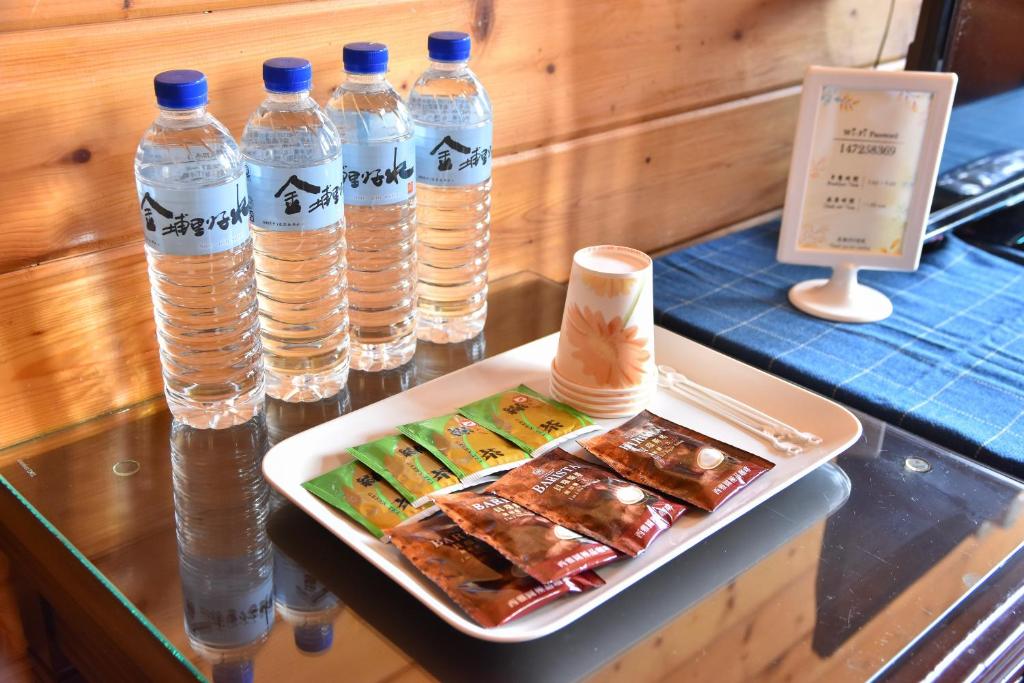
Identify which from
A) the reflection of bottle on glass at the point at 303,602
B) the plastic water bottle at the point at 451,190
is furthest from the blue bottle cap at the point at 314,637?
the plastic water bottle at the point at 451,190

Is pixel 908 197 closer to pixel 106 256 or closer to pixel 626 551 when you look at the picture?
pixel 626 551

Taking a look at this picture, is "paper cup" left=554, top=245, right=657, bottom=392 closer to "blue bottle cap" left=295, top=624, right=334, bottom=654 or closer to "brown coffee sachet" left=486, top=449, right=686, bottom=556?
"brown coffee sachet" left=486, top=449, right=686, bottom=556

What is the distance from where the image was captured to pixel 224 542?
865mm

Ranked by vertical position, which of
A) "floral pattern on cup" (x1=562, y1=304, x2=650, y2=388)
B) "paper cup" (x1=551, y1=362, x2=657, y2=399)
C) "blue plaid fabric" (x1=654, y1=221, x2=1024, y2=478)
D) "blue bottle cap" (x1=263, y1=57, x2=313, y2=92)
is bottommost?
"blue plaid fabric" (x1=654, y1=221, x2=1024, y2=478)

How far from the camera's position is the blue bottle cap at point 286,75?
0.90 m

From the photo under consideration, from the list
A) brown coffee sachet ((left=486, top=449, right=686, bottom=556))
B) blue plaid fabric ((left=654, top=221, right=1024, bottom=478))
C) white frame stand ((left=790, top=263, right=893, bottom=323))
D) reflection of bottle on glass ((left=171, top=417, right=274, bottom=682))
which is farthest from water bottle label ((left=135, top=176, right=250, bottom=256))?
→ white frame stand ((left=790, top=263, right=893, bottom=323))

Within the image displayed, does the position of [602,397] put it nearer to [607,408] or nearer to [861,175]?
[607,408]

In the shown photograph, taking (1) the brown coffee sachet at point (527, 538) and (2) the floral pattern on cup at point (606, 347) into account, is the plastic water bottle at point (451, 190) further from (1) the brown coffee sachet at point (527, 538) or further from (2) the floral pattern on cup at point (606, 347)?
(1) the brown coffee sachet at point (527, 538)

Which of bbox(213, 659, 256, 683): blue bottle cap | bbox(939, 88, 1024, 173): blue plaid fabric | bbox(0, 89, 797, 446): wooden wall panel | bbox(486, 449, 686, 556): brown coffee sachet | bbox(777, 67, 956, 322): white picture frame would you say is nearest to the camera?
bbox(213, 659, 256, 683): blue bottle cap

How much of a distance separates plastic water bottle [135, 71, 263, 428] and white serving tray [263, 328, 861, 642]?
114mm

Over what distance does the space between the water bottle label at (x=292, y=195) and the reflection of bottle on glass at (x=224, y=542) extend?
22 centimetres

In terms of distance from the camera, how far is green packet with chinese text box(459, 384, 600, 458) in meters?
0.97

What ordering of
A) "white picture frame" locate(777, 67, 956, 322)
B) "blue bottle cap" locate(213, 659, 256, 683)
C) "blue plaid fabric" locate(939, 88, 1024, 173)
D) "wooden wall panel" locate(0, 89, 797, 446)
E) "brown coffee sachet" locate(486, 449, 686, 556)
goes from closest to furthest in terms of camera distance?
"blue bottle cap" locate(213, 659, 256, 683)
"brown coffee sachet" locate(486, 449, 686, 556)
"wooden wall panel" locate(0, 89, 797, 446)
"white picture frame" locate(777, 67, 956, 322)
"blue plaid fabric" locate(939, 88, 1024, 173)

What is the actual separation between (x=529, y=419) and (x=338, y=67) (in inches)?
16.7
